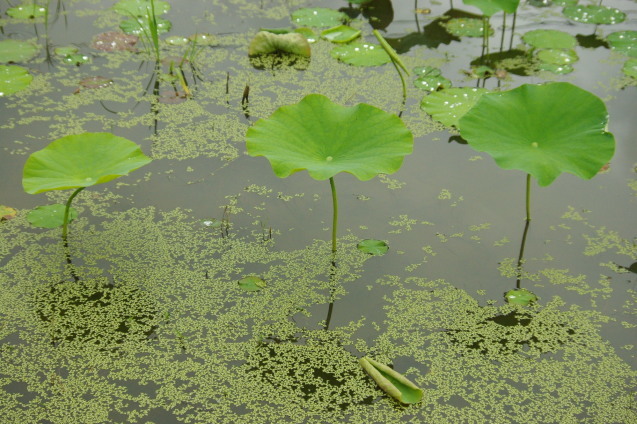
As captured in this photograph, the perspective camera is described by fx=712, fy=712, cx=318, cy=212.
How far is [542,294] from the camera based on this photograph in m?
1.93

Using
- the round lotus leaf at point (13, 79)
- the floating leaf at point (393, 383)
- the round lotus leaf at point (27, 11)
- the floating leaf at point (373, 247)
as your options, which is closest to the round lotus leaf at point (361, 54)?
the floating leaf at point (373, 247)

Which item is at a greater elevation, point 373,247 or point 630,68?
point 630,68

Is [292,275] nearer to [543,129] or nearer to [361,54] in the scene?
[543,129]

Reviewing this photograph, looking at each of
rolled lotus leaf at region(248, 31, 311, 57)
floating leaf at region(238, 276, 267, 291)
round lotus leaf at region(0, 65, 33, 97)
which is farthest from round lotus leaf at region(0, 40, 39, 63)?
floating leaf at region(238, 276, 267, 291)

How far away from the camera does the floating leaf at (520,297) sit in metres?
1.90

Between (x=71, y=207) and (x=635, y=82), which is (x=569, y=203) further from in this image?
(x=71, y=207)

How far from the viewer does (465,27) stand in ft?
10.5

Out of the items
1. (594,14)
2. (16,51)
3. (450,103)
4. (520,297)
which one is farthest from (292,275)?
(594,14)

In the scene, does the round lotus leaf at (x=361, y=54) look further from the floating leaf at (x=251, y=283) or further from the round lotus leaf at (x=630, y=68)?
the floating leaf at (x=251, y=283)

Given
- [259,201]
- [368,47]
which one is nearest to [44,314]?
[259,201]

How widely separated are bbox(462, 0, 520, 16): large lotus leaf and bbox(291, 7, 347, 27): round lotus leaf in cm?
64

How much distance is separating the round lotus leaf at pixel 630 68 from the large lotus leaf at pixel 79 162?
2.00 meters

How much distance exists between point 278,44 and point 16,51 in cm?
108

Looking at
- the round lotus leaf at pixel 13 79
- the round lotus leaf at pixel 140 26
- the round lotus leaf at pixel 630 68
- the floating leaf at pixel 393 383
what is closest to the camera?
the floating leaf at pixel 393 383
